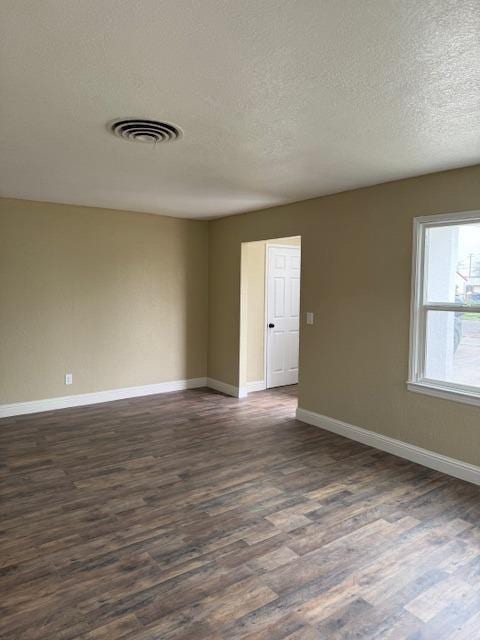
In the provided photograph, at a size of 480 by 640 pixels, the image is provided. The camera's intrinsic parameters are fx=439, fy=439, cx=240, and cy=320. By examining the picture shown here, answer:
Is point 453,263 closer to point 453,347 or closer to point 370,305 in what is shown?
point 453,347

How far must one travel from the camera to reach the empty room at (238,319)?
1872mm

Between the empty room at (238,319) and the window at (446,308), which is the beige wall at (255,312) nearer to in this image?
the empty room at (238,319)

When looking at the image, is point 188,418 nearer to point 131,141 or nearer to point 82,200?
point 82,200

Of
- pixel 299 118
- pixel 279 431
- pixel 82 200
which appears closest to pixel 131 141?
pixel 299 118

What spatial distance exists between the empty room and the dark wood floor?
0.02 meters

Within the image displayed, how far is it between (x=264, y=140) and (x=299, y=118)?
41cm

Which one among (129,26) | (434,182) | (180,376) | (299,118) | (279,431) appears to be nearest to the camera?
(129,26)

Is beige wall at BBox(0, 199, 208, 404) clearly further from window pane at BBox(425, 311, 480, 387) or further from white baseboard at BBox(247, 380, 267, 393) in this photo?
window pane at BBox(425, 311, 480, 387)

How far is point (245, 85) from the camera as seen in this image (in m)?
2.06

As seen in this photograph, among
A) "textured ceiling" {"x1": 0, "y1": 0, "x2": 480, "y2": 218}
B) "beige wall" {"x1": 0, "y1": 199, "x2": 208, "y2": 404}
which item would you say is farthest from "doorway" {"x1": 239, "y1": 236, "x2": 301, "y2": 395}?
"textured ceiling" {"x1": 0, "y1": 0, "x2": 480, "y2": 218}

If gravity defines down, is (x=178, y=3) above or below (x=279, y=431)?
above

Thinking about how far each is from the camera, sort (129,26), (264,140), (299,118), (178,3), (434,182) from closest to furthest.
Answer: (178,3), (129,26), (299,118), (264,140), (434,182)

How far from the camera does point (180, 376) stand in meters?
6.40

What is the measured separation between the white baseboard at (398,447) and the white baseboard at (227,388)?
1198 millimetres
